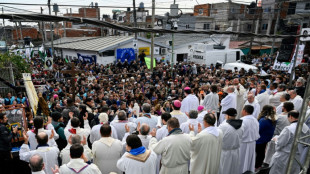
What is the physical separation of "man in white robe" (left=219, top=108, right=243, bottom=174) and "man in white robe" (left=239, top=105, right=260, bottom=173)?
9.6 inches

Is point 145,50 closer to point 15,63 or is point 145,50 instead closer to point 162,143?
point 15,63

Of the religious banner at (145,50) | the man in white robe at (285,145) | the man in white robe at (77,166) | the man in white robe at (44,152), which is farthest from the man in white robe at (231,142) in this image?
the religious banner at (145,50)

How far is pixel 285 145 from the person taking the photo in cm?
420

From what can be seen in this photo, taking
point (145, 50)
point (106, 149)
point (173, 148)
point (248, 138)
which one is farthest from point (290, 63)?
point (145, 50)

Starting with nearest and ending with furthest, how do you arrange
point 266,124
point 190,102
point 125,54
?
1. point 266,124
2. point 190,102
3. point 125,54

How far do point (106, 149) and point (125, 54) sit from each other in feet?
61.8

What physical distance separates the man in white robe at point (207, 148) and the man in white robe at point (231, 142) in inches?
9.6

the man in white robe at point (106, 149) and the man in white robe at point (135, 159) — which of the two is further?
the man in white robe at point (106, 149)

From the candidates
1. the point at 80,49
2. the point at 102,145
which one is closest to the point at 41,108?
the point at 102,145

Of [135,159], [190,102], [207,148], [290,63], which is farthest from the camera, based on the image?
[290,63]

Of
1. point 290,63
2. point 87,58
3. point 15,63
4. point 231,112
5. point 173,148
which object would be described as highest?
point 290,63

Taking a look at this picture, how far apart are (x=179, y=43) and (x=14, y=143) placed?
21.7 m

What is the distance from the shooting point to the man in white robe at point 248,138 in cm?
454

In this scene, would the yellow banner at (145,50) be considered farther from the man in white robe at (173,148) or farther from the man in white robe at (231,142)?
the man in white robe at (173,148)
